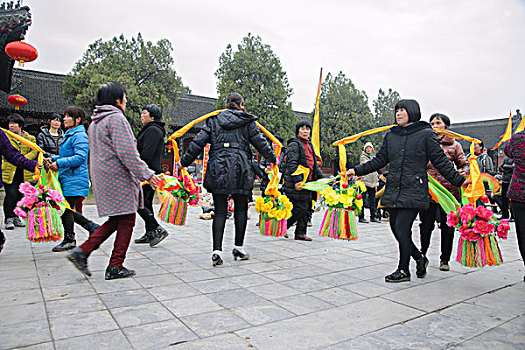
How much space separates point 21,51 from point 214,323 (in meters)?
8.36

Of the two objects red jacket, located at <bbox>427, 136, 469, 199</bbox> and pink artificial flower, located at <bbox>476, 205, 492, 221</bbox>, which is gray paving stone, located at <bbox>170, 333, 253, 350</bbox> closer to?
pink artificial flower, located at <bbox>476, 205, 492, 221</bbox>

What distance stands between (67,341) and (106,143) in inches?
65.5

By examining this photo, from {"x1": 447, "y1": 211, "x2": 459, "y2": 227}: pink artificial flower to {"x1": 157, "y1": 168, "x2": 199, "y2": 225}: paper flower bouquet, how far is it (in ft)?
9.67

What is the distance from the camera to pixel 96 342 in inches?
83.1

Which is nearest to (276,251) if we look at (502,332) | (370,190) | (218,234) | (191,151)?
(218,234)

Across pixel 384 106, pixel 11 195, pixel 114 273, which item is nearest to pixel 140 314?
pixel 114 273

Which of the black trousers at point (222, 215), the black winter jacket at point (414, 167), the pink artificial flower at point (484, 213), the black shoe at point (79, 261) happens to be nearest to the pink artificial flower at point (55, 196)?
the black shoe at point (79, 261)

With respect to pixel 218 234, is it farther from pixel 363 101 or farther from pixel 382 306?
pixel 363 101

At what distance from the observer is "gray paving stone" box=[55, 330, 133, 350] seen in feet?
6.73

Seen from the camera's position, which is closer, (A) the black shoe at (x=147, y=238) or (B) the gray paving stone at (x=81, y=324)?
(B) the gray paving stone at (x=81, y=324)

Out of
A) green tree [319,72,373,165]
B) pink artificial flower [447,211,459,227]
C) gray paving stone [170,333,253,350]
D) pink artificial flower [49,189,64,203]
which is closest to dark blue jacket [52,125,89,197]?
pink artificial flower [49,189,64,203]

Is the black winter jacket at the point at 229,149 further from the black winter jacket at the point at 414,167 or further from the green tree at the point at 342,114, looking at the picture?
the green tree at the point at 342,114

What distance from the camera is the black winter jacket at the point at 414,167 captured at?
339 centimetres

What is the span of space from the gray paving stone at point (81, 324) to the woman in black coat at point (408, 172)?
230cm
